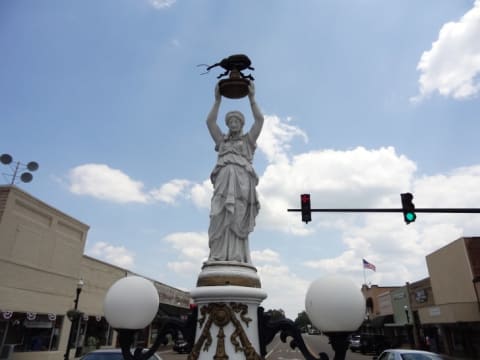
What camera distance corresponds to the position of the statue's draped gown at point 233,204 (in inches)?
146

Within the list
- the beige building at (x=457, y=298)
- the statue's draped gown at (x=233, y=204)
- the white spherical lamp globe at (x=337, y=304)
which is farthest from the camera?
the beige building at (x=457, y=298)

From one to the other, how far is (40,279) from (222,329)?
819 inches

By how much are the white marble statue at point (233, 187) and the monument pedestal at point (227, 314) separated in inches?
11.9

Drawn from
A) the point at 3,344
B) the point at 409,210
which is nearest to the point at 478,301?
the point at 409,210

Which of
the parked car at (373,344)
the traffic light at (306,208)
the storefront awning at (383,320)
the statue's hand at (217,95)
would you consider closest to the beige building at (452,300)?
the parked car at (373,344)

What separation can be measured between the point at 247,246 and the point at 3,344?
19798 mm

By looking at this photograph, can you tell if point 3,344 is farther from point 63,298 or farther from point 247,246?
point 247,246

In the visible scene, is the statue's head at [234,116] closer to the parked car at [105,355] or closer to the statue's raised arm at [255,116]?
the statue's raised arm at [255,116]

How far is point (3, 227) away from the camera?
17.8m

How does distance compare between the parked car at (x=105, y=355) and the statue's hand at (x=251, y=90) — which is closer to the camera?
the statue's hand at (x=251, y=90)

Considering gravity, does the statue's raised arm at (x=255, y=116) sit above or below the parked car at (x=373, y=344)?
above

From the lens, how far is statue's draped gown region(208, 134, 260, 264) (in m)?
3.72

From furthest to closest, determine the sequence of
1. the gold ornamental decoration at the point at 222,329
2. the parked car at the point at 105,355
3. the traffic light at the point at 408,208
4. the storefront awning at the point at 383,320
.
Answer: the storefront awning at the point at 383,320, the traffic light at the point at 408,208, the parked car at the point at 105,355, the gold ornamental decoration at the point at 222,329

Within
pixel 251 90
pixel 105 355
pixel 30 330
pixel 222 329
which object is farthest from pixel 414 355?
pixel 30 330
